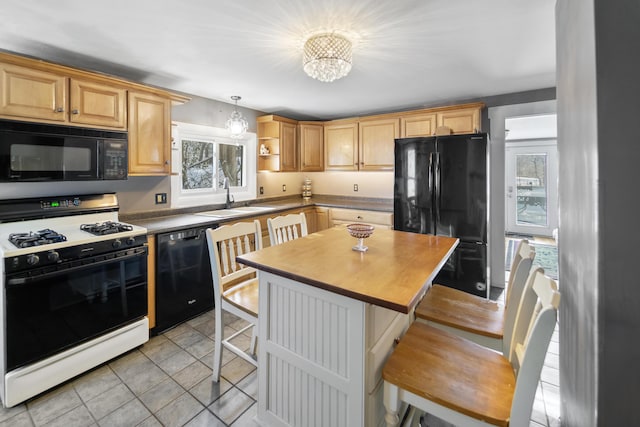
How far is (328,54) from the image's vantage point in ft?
6.28

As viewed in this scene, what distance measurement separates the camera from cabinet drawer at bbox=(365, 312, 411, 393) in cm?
125

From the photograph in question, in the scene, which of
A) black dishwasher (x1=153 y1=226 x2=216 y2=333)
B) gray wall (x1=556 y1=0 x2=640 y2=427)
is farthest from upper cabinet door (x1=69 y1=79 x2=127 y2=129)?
gray wall (x1=556 y1=0 x2=640 y2=427)

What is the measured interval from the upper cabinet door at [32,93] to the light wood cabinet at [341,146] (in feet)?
10.5

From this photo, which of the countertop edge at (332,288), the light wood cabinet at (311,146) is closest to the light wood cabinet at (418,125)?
the light wood cabinet at (311,146)

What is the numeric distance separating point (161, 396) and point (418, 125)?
3742mm

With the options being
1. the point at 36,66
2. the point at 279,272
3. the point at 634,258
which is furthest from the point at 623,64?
the point at 36,66

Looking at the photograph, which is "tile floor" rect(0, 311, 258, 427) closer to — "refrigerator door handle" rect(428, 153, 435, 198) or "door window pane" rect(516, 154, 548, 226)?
"refrigerator door handle" rect(428, 153, 435, 198)

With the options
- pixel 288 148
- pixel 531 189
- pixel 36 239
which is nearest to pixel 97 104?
pixel 36 239

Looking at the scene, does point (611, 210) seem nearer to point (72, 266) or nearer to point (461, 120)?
point (72, 266)

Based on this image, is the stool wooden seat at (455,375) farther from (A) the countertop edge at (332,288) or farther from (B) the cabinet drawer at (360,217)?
(B) the cabinet drawer at (360,217)

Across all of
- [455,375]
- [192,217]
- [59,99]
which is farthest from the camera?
[192,217]

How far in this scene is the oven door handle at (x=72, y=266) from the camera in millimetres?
1726

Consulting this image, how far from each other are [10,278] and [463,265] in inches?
142

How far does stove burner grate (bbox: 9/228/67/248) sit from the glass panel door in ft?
24.3
